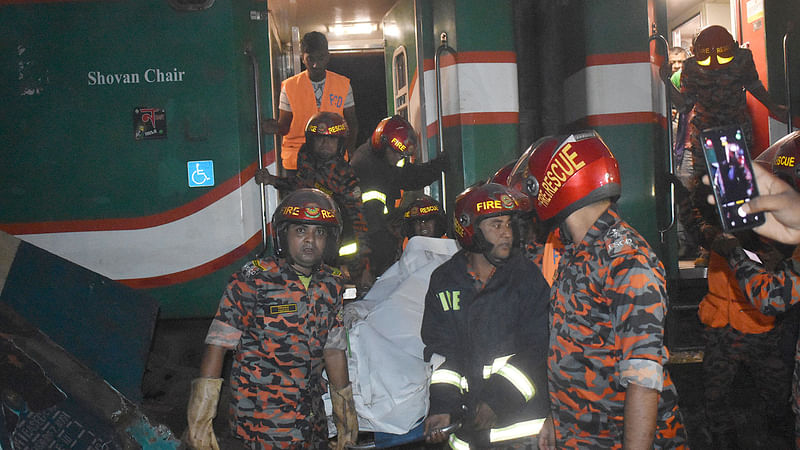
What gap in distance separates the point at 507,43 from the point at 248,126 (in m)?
2.00

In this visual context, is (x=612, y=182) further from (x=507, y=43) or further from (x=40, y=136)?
(x=40, y=136)

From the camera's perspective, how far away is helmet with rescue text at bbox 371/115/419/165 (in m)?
4.87

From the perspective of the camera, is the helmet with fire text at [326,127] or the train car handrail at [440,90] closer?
the helmet with fire text at [326,127]

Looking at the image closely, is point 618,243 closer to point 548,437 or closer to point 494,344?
point 548,437

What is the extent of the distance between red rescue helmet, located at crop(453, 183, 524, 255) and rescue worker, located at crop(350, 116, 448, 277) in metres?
1.80

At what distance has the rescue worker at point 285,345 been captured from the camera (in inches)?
110

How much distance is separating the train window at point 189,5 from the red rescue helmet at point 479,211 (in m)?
2.28

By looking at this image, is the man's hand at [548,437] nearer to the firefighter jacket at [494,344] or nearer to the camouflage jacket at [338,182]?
the firefighter jacket at [494,344]

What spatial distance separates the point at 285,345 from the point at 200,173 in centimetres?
173

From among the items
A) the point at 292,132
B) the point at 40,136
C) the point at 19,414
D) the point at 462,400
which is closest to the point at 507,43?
the point at 292,132

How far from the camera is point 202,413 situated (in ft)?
8.96

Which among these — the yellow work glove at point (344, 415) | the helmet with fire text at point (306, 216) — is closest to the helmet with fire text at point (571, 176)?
the helmet with fire text at point (306, 216)

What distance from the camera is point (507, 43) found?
190 inches

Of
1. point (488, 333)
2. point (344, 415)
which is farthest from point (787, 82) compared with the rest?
point (344, 415)
